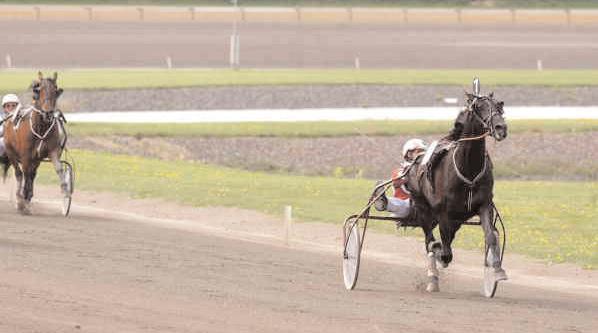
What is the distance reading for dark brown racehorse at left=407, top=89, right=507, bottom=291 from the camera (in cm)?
1407

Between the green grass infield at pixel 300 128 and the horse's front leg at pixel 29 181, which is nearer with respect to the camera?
the horse's front leg at pixel 29 181

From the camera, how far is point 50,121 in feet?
71.7

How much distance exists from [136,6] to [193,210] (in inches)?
1841

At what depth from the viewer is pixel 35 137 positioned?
21969mm

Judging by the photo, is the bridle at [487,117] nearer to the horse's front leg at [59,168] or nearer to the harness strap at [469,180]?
the harness strap at [469,180]

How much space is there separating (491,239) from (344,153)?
20.9 meters

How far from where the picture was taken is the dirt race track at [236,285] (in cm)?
1216

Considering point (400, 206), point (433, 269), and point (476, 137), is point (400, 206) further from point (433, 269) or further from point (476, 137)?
point (476, 137)

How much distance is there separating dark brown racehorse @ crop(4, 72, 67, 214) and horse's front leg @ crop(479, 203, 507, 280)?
923 centimetres

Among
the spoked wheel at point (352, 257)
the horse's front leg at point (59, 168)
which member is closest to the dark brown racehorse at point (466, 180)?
the spoked wheel at point (352, 257)

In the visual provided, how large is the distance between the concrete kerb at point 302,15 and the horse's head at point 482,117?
53.2 m

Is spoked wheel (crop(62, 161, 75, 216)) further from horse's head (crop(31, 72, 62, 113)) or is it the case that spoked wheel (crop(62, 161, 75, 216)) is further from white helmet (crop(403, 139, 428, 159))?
white helmet (crop(403, 139, 428, 159))

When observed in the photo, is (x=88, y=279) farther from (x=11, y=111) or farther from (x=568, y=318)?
(x=11, y=111)

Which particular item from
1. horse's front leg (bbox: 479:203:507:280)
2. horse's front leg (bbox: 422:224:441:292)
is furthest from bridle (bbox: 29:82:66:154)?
horse's front leg (bbox: 479:203:507:280)
